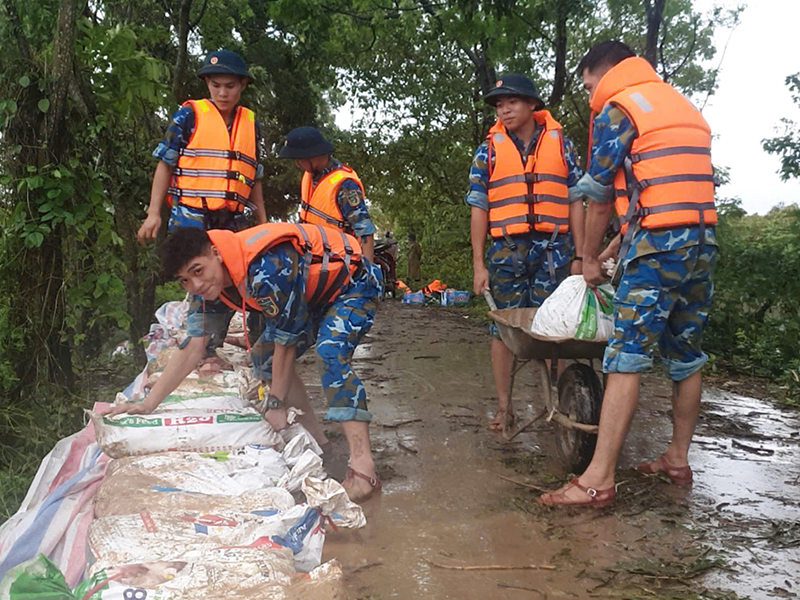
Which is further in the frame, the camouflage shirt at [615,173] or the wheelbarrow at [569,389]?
the wheelbarrow at [569,389]

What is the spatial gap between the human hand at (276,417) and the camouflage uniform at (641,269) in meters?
1.52

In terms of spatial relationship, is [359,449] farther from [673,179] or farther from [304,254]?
[673,179]

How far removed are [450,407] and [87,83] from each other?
10.1 feet

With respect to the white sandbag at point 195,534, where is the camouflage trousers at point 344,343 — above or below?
above

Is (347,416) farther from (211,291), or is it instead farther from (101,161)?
(101,161)

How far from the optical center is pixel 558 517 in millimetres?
3025

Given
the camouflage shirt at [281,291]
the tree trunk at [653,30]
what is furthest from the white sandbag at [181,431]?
the tree trunk at [653,30]

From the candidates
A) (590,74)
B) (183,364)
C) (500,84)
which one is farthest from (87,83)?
(590,74)

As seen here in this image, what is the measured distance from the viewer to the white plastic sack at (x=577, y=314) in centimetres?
326

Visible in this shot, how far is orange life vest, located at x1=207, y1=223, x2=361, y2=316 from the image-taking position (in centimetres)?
284

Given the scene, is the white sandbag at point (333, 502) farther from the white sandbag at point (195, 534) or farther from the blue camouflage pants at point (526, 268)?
the blue camouflage pants at point (526, 268)

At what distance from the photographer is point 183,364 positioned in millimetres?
3189

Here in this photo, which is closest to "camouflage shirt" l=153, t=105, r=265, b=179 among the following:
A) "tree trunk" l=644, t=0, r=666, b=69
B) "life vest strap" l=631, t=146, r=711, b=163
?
"life vest strap" l=631, t=146, r=711, b=163

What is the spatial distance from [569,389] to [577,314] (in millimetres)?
485
